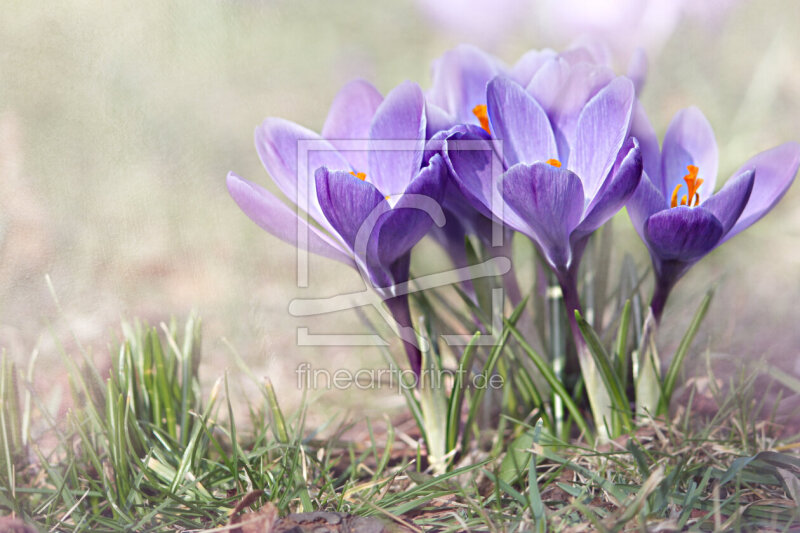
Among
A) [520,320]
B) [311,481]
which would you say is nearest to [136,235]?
[311,481]

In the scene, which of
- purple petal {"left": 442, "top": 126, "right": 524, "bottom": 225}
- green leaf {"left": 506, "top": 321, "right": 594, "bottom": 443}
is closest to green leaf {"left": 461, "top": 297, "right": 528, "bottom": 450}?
green leaf {"left": 506, "top": 321, "right": 594, "bottom": 443}

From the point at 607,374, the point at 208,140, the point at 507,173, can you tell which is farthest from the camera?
the point at 208,140

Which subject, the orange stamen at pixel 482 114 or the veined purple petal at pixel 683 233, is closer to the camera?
the veined purple petal at pixel 683 233

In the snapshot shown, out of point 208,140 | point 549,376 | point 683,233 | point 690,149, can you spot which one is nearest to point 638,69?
point 690,149

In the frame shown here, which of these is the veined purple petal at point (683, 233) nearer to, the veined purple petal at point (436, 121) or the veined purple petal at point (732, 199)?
the veined purple petal at point (732, 199)

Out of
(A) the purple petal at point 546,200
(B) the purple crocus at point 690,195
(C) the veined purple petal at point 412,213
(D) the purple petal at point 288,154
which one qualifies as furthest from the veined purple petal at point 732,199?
(D) the purple petal at point 288,154

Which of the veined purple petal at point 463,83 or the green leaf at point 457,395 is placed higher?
the veined purple petal at point 463,83

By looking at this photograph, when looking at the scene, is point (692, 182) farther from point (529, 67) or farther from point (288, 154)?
point (288, 154)

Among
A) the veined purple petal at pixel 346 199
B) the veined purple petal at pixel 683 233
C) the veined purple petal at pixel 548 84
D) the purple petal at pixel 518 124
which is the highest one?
the veined purple petal at pixel 548 84
